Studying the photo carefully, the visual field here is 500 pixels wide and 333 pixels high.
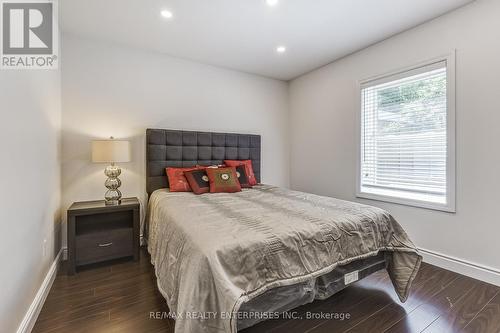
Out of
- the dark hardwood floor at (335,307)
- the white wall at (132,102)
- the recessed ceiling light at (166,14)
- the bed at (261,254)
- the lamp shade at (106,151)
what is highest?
the recessed ceiling light at (166,14)

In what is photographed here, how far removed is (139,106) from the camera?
3.10 meters

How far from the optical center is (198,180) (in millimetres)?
2916

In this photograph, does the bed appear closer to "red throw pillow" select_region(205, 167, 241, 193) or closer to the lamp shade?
"red throw pillow" select_region(205, 167, 241, 193)

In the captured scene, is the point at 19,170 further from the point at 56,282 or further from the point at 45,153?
the point at 56,282

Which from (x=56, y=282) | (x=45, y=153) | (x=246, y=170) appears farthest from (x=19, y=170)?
(x=246, y=170)

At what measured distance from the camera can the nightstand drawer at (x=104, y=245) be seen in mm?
2396

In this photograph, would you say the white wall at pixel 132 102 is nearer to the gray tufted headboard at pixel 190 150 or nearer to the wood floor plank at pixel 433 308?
the gray tufted headboard at pixel 190 150

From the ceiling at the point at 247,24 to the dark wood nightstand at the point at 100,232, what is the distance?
1925 millimetres

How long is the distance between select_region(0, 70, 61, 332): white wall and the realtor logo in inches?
3.4

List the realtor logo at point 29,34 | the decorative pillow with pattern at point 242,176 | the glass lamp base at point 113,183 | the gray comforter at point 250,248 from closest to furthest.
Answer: the gray comforter at point 250,248 → the realtor logo at point 29,34 → the glass lamp base at point 113,183 → the decorative pillow with pattern at point 242,176

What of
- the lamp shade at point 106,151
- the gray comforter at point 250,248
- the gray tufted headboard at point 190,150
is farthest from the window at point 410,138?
the lamp shade at point 106,151

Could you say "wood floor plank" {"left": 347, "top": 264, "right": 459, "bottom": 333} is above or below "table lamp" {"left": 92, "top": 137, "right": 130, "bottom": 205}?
below

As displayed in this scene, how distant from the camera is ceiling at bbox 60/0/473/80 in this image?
2.23m

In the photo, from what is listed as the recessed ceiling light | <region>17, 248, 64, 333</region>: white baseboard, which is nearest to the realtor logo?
the recessed ceiling light
